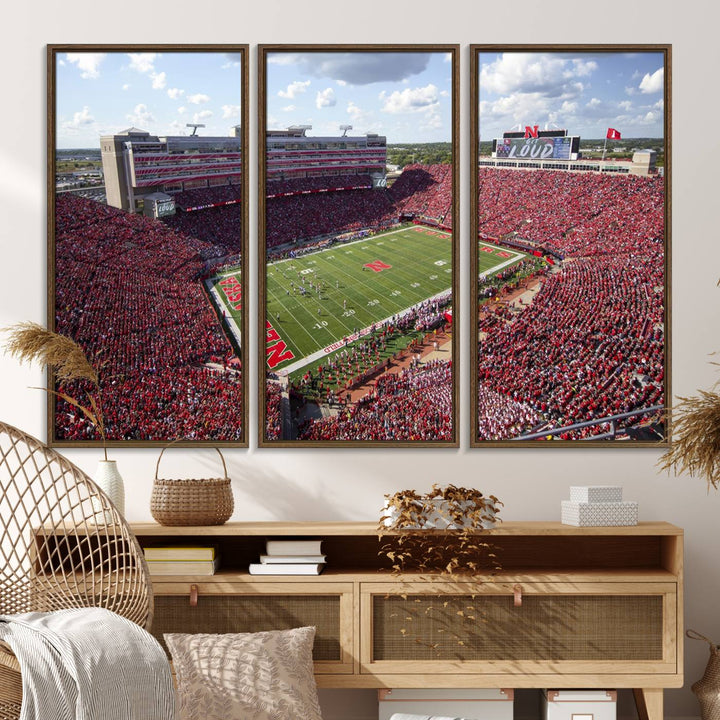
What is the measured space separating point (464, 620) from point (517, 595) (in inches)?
8.4

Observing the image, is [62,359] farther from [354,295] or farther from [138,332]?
[354,295]

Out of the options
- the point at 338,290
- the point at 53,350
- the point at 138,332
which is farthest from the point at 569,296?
the point at 53,350

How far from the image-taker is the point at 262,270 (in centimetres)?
366

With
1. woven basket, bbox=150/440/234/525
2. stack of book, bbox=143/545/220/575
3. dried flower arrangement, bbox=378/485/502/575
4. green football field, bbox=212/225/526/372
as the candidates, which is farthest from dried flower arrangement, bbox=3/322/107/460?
dried flower arrangement, bbox=378/485/502/575

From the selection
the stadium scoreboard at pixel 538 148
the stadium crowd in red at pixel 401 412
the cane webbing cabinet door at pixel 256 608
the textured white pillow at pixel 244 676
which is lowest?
the textured white pillow at pixel 244 676

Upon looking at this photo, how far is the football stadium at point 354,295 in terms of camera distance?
3631 millimetres

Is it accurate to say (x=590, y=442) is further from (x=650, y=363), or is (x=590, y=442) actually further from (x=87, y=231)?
(x=87, y=231)

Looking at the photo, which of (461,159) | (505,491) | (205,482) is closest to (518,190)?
(461,159)

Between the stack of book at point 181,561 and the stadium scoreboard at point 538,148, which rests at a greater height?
the stadium scoreboard at point 538,148

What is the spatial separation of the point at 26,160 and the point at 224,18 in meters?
1.01

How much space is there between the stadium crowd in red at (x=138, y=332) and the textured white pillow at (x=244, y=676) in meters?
0.88

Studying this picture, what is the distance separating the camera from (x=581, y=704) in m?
3.22

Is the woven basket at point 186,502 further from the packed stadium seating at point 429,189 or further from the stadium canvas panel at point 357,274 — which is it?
the packed stadium seating at point 429,189

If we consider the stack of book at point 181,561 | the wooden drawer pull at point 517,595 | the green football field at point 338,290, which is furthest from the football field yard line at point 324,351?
the wooden drawer pull at point 517,595
